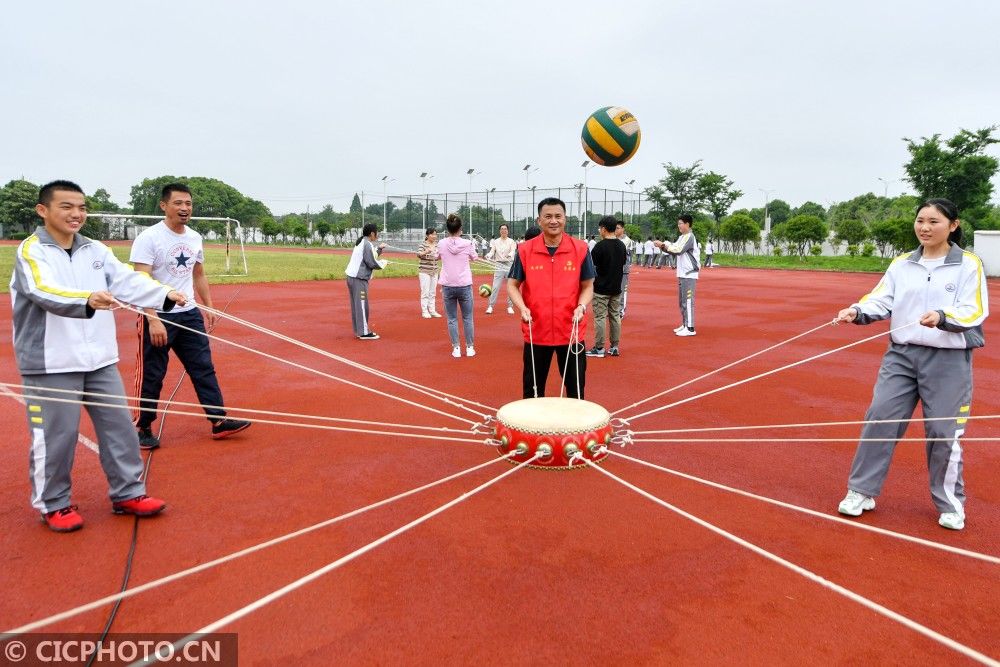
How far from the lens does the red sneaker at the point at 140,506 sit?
370cm

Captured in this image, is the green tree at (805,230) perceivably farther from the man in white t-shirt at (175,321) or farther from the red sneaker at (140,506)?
the red sneaker at (140,506)

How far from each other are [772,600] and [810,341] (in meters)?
8.47

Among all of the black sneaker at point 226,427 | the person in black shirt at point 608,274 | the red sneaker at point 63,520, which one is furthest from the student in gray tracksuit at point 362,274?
the red sneaker at point 63,520

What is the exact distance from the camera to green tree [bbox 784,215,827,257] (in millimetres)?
41844

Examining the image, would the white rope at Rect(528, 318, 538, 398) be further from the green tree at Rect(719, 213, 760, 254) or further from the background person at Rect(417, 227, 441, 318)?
the green tree at Rect(719, 213, 760, 254)

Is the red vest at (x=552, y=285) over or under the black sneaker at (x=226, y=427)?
over

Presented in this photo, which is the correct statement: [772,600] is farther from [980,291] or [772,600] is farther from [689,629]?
[980,291]

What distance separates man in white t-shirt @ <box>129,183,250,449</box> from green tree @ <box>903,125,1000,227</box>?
37.5m

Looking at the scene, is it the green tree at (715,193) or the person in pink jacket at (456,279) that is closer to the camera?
the person in pink jacket at (456,279)

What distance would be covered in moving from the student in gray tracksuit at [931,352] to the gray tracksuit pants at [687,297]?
255 inches

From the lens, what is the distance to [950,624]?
279 cm

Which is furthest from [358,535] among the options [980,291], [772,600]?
[980,291]

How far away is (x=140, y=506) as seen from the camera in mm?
3697

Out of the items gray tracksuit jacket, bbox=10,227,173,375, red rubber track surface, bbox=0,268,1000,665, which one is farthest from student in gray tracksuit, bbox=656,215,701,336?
gray tracksuit jacket, bbox=10,227,173,375
